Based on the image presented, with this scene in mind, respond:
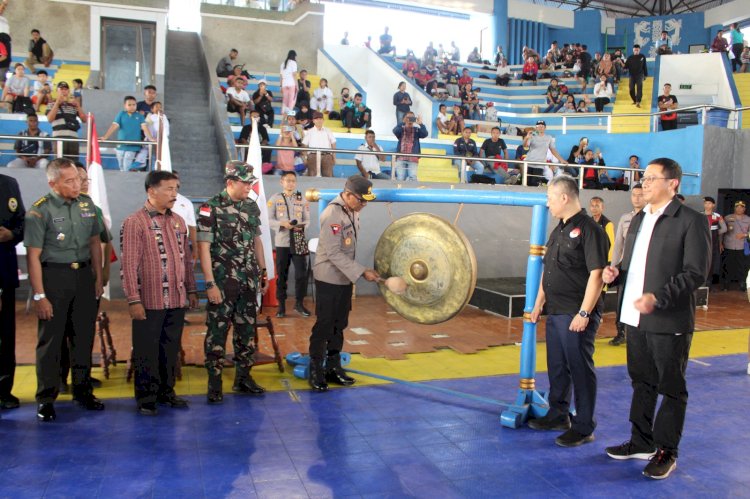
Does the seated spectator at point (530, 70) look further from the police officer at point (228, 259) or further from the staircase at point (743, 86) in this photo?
the police officer at point (228, 259)

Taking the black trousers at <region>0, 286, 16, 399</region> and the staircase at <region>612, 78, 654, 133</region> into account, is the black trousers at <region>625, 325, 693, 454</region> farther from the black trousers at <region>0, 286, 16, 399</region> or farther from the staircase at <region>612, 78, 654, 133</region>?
the staircase at <region>612, 78, 654, 133</region>

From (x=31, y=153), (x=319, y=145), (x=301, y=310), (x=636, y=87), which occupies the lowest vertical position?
(x=301, y=310)

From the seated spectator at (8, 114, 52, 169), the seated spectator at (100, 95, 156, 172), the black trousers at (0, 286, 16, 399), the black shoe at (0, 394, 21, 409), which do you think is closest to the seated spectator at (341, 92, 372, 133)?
the seated spectator at (100, 95, 156, 172)

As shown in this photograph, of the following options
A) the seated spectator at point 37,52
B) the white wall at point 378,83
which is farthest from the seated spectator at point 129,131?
the white wall at point 378,83

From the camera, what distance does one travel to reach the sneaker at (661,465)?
166 inches

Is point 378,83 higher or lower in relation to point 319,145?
higher

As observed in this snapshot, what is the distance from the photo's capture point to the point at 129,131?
433 inches

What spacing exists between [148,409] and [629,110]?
19.7 meters

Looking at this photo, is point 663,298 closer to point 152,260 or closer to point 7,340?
point 152,260

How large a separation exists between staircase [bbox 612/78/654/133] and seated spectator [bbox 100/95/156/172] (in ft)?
37.4

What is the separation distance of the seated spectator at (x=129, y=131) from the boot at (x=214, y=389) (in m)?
6.00

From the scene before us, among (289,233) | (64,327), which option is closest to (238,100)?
(289,233)

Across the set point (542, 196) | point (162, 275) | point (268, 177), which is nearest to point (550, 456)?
point (542, 196)

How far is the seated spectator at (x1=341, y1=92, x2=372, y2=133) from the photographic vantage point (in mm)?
15922
